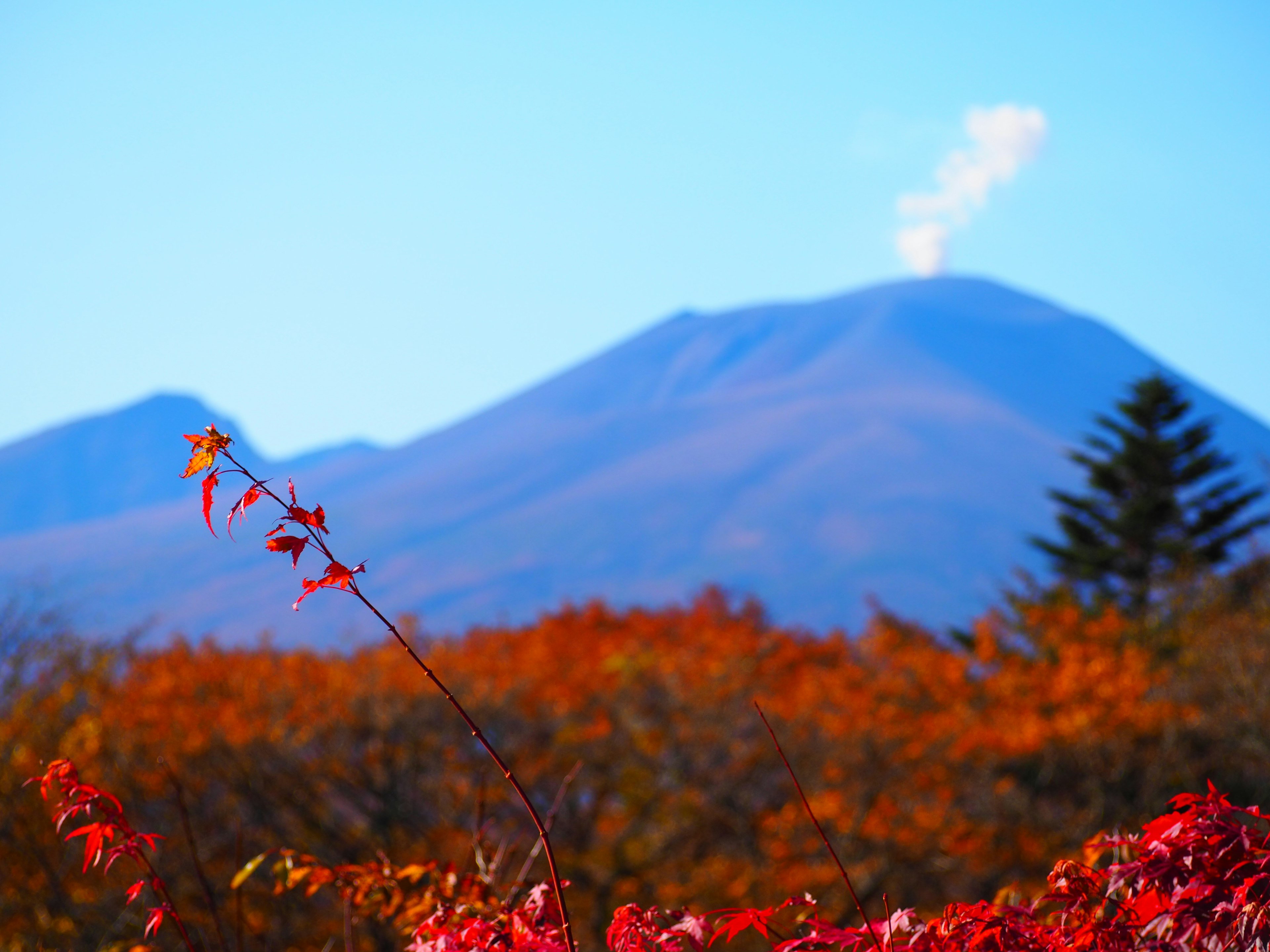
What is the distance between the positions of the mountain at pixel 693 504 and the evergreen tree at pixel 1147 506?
39095 mm

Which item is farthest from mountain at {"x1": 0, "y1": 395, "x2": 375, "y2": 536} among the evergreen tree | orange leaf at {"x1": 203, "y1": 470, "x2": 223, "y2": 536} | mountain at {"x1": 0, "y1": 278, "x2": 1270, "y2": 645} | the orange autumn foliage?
orange leaf at {"x1": 203, "y1": 470, "x2": 223, "y2": 536}

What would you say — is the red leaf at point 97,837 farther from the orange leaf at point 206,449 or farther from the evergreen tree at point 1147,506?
the evergreen tree at point 1147,506

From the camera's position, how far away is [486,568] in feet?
297

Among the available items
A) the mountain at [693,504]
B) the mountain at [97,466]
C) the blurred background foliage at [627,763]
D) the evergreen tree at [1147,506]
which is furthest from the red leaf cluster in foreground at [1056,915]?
the mountain at [97,466]

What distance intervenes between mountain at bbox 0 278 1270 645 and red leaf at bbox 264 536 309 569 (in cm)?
6522

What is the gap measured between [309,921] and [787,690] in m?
6.69

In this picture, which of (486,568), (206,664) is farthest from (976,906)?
(486,568)

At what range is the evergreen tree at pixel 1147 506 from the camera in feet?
104

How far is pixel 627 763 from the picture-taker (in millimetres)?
11586

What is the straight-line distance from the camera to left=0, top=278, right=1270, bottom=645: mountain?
86375 mm

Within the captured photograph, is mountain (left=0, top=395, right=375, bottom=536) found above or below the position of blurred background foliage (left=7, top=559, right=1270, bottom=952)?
above

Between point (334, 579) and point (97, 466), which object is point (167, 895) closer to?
point (334, 579)

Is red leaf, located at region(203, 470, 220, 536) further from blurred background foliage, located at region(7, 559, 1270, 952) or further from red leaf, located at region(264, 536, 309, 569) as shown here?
blurred background foliage, located at region(7, 559, 1270, 952)

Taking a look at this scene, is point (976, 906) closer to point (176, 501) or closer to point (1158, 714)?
point (1158, 714)
